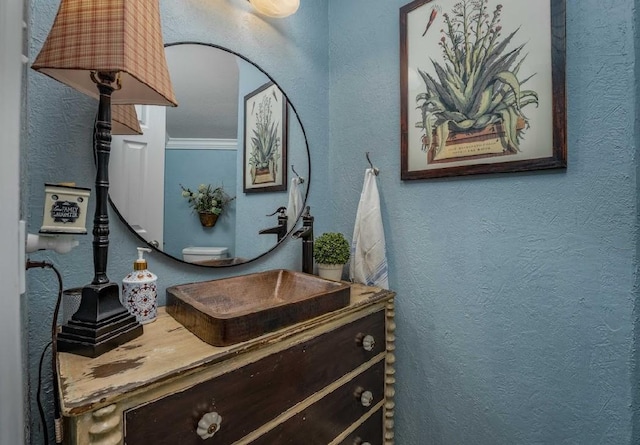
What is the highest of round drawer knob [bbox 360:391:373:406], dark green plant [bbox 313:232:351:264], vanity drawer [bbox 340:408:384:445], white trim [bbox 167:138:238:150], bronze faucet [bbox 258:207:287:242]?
white trim [bbox 167:138:238:150]

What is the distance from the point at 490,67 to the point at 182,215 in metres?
1.15

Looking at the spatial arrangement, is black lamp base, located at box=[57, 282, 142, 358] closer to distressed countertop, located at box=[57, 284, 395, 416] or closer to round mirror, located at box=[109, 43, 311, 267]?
distressed countertop, located at box=[57, 284, 395, 416]

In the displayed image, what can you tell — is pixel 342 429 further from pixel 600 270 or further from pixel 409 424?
pixel 600 270

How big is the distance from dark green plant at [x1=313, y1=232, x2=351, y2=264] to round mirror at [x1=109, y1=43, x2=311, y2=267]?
0.54 ft

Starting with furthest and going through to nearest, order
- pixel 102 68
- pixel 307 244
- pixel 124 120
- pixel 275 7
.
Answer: pixel 307 244, pixel 275 7, pixel 124 120, pixel 102 68

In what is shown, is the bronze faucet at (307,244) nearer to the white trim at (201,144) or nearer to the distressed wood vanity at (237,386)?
the distressed wood vanity at (237,386)

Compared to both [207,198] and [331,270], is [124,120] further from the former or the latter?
[331,270]

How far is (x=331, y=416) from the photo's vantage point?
0.96 metres

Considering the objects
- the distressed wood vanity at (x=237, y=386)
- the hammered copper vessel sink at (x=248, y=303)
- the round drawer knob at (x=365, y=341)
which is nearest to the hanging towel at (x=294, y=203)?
the hammered copper vessel sink at (x=248, y=303)

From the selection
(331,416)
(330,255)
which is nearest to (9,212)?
(331,416)

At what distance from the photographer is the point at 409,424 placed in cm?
132

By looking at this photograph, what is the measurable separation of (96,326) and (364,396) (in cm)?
81

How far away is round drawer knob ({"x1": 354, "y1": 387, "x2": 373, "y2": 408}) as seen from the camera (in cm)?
106

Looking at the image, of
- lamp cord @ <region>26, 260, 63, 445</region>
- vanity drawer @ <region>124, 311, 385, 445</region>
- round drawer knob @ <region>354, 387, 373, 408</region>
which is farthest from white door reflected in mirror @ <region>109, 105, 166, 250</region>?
round drawer knob @ <region>354, 387, 373, 408</region>
